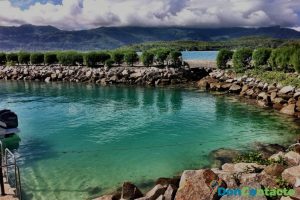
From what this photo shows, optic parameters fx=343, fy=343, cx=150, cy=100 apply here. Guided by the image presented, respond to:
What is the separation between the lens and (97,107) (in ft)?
135

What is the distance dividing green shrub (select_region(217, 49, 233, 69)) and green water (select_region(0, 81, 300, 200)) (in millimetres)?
19024

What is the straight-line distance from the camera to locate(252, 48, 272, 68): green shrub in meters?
58.8

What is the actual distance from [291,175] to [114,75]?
5211 centimetres

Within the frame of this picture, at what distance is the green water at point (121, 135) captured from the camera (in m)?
19.7

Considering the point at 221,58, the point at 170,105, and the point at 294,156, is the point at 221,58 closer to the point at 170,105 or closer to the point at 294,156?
the point at 170,105

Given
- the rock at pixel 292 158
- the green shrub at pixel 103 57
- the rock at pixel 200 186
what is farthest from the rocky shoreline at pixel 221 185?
the green shrub at pixel 103 57

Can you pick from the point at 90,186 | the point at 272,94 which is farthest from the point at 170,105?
the point at 90,186

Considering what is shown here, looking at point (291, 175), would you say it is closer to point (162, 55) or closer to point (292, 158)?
point (292, 158)

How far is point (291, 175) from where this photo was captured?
45.6 ft

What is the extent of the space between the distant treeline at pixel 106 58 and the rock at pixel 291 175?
56.5 meters

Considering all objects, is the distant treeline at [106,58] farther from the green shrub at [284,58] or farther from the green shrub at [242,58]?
the green shrub at [284,58]

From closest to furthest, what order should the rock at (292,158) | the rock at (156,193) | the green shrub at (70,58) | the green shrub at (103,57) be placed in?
1. the rock at (156,193)
2. the rock at (292,158)
3. the green shrub at (103,57)
4. the green shrub at (70,58)

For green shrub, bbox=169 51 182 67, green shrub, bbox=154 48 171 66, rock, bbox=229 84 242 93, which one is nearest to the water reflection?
rock, bbox=229 84 242 93

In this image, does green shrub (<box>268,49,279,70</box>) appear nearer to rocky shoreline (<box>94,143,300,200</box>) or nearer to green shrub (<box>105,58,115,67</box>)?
green shrub (<box>105,58,115,67</box>)
